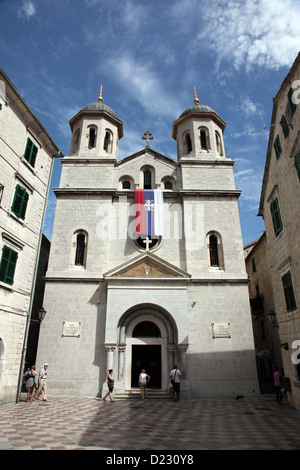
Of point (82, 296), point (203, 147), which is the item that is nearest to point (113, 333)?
point (82, 296)

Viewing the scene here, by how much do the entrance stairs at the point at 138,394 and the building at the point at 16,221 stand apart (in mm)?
4839

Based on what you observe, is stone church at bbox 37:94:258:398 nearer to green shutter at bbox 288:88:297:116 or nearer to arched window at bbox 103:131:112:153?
arched window at bbox 103:131:112:153

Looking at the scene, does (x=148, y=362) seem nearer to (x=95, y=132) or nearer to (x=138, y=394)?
(x=138, y=394)

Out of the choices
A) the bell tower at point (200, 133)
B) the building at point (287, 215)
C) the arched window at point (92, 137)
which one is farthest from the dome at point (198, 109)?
the building at point (287, 215)

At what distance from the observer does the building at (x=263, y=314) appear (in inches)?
855

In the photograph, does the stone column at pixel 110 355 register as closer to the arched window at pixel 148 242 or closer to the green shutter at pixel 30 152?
the arched window at pixel 148 242

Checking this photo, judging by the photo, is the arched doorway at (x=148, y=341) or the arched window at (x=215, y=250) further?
the arched window at (x=215, y=250)

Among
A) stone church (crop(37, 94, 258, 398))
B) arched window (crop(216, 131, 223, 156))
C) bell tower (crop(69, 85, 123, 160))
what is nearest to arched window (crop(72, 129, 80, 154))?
bell tower (crop(69, 85, 123, 160))

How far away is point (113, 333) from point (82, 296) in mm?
2856

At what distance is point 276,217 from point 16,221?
12.2 metres

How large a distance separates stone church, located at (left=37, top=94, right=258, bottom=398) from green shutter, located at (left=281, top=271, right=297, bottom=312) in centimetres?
428

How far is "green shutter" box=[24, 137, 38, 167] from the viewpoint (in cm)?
1527
